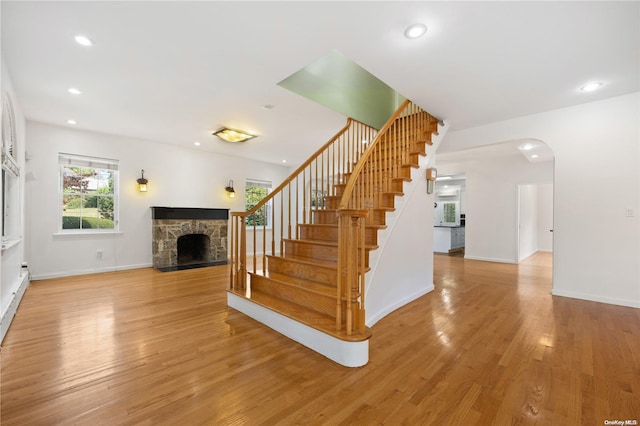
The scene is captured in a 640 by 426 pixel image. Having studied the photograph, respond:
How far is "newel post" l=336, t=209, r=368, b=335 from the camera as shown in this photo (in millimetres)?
2211

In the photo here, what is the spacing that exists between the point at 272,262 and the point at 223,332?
1075mm

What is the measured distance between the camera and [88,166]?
16.9ft

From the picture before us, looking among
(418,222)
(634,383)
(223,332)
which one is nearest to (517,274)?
(418,222)

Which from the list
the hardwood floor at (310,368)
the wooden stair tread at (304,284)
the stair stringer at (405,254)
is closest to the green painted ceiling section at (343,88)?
the stair stringer at (405,254)

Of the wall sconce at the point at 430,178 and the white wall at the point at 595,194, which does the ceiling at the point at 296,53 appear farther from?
the wall sconce at the point at 430,178

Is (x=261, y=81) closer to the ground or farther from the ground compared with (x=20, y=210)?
farther from the ground

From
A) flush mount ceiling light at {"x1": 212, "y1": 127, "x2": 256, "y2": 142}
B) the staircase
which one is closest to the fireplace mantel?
flush mount ceiling light at {"x1": 212, "y1": 127, "x2": 256, "y2": 142}

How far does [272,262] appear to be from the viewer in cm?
356

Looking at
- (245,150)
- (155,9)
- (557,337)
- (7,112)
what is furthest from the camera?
(245,150)

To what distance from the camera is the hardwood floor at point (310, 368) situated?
160 centimetres

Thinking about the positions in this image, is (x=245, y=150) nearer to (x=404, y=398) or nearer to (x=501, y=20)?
(x=501, y=20)

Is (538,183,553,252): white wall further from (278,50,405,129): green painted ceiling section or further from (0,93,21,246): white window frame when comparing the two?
(0,93,21,246): white window frame

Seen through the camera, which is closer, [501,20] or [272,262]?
[501,20]

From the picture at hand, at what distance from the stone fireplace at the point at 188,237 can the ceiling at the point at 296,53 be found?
2.39 meters
